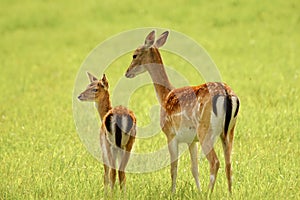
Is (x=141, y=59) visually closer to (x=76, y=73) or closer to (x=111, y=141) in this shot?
(x=111, y=141)

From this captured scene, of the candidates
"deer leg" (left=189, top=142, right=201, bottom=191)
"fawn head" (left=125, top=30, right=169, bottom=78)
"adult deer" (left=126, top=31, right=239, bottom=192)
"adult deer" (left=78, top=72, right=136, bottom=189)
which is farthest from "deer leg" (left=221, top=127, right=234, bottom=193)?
"fawn head" (left=125, top=30, right=169, bottom=78)

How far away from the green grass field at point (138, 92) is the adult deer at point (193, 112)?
48cm

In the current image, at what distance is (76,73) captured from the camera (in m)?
18.9

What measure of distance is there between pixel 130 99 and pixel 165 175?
239 inches

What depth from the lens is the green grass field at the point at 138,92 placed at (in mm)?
8352

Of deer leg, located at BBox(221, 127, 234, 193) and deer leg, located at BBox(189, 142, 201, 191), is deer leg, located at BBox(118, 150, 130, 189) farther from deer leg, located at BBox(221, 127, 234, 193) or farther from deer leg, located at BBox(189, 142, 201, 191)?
deer leg, located at BBox(221, 127, 234, 193)

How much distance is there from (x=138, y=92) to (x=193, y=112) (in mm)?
8122

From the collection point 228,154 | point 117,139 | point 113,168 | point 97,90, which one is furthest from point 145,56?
point 228,154

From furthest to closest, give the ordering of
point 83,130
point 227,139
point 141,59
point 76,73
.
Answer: point 76,73, point 83,130, point 141,59, point 227,139

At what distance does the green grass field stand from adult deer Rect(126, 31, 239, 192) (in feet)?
1.59

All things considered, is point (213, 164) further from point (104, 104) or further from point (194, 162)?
point (104, 104)

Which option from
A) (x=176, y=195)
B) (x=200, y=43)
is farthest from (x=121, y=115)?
(x=200, y=43)

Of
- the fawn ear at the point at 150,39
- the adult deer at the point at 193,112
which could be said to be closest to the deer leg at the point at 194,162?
the adult deer at the point at 193,112

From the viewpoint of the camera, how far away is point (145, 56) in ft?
28.5
